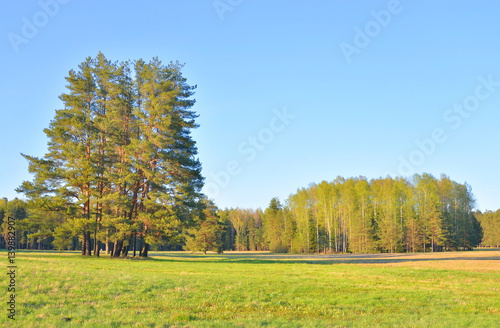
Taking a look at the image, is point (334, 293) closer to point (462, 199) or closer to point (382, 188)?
point (382, 188)

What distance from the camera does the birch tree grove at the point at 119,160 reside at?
32.5 meters

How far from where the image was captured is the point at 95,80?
38125 mm

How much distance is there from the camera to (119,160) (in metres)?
37.6

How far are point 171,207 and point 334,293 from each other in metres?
22.4

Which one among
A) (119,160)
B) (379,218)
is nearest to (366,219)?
(379,218)

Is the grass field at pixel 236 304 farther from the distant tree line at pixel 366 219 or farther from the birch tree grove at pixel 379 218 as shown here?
the birch tree grove at pixel 379 218

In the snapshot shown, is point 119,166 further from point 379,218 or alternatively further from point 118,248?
point 379,218

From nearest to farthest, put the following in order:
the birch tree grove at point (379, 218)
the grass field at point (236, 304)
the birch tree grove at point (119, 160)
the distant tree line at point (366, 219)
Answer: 1. the grass field at point (236, 304)
2. the birch tree grove at point (119, 160)
3. the distant tree line at point (366, 219)
4. the birch tree grove at point (379, 218)

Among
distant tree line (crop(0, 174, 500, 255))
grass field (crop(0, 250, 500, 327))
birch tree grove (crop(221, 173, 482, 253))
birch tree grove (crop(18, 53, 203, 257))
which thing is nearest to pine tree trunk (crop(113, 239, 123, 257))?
birch tree grove (crop(18, 53, 203, 257))

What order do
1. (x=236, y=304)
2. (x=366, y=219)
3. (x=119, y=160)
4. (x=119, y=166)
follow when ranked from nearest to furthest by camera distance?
1. (x=236, y=304)
2. (x=119, y=166)
3. (x=119, y=160)
4. (x=366, y=219)

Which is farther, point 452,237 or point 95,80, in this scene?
point 452,237

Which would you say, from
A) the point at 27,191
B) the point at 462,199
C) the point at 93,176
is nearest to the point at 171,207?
the point at 93,176

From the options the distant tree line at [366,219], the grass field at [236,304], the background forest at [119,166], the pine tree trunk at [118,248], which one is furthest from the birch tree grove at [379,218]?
the grass field at [236,304]

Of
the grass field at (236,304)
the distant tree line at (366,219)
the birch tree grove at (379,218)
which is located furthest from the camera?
the birch tree grove at (379,218)
